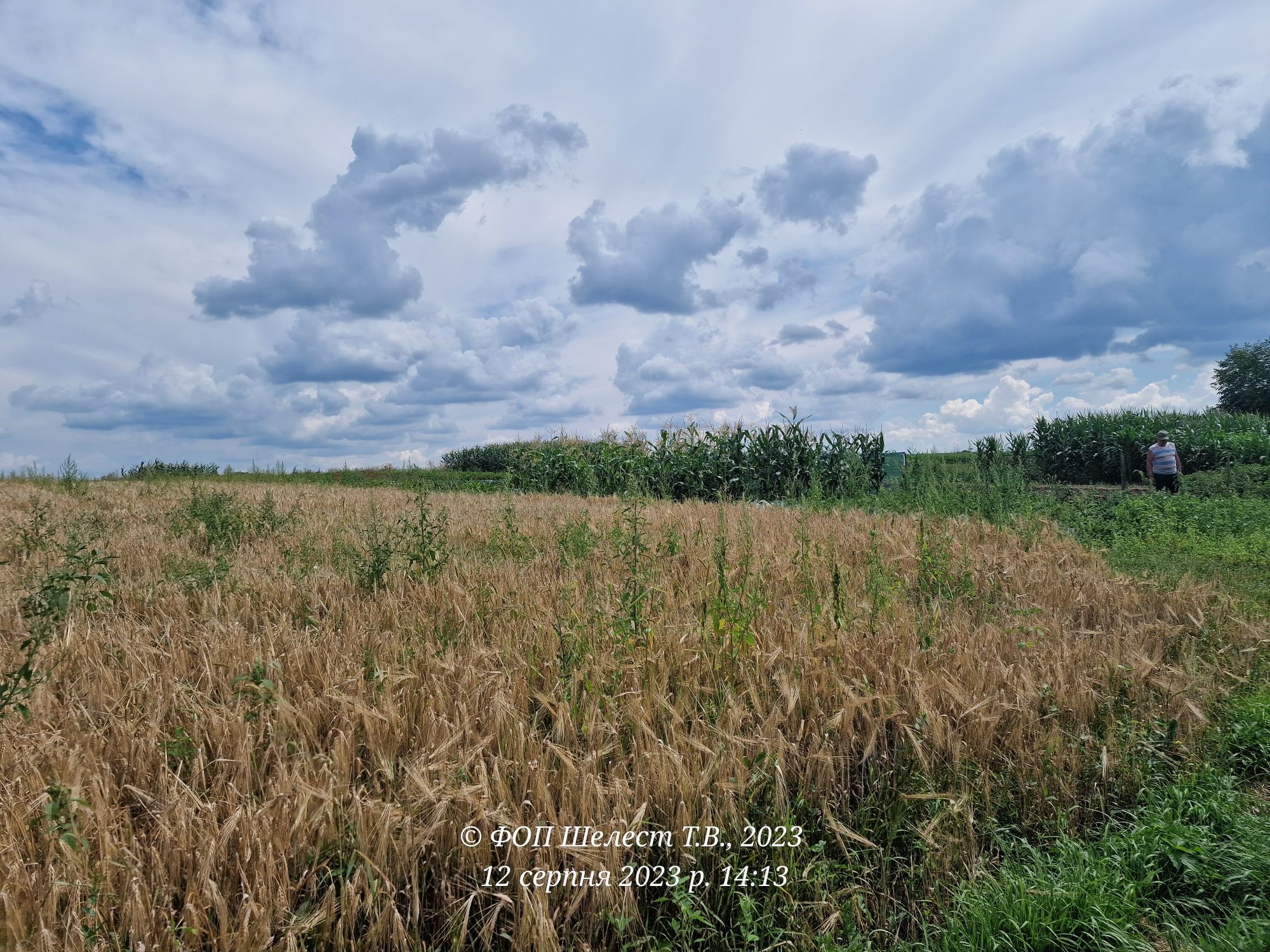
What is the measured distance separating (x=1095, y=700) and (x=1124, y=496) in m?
15.3

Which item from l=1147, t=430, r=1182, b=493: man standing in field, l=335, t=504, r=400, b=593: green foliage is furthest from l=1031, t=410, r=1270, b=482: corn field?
l=335, t=504, r=400, b=593: green foliage

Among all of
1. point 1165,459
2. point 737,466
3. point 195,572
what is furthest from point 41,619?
point 1165,459

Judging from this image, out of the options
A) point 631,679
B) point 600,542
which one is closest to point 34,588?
point 600,542

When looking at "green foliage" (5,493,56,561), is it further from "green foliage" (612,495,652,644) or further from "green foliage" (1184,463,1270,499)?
"green foliage" (1184,463,1270,499)

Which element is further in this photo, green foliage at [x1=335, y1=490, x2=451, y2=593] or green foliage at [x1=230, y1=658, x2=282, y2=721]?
green foliage at [x1=335, y1=490, x2=451, y2=593]

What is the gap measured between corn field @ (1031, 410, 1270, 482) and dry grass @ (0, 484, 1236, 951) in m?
21.3

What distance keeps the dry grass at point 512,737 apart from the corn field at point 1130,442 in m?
21.3

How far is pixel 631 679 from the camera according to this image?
13.3 feet

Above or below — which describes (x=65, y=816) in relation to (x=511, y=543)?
below

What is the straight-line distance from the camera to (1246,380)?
49875mm

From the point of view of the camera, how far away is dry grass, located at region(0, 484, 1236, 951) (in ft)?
8.53

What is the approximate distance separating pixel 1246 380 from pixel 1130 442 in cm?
3597

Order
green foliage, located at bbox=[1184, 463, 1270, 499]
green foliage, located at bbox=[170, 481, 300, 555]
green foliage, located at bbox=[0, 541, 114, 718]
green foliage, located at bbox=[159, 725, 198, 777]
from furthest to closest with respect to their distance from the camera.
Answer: green foliage, located at bbox=[1184, 463, 1270, 499] < green foliage, located at bbox=[170, 481, 300, 555] < green foliage, located at bbox=[0, 541, 114, 718] < green foliage, located at bbox=[159, 725, 198, 777]

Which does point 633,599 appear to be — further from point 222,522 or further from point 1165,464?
point 1165,464
